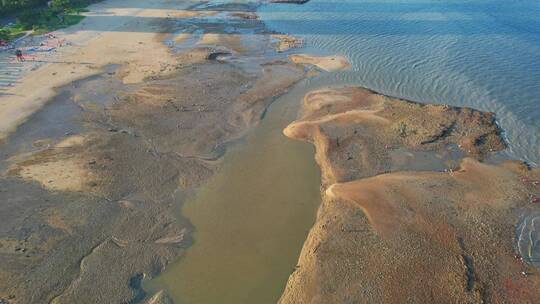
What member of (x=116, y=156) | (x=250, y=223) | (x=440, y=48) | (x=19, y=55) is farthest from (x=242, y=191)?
(x=440, y=48)

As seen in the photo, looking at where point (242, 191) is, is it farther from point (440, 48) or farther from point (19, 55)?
point (440, 48)

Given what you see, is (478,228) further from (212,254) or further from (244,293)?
(212,254)

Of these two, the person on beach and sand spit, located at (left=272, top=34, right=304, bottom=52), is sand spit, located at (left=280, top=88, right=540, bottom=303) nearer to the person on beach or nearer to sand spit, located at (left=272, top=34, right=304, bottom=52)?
sand spit, located at (left=272, top=34, right=304, bottom=52)

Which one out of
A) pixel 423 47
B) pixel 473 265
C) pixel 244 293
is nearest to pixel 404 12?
pixel 423 47

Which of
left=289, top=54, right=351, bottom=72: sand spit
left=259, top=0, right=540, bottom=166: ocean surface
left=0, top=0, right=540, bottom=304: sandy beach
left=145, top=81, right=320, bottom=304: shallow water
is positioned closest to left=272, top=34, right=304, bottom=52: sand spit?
left=259, top=0, right=540, bottom=166: ocean surface

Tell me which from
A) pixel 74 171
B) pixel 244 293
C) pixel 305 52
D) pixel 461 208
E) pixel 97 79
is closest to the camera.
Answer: pixel 244 293

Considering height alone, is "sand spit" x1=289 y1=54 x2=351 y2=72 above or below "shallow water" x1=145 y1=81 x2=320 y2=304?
above
